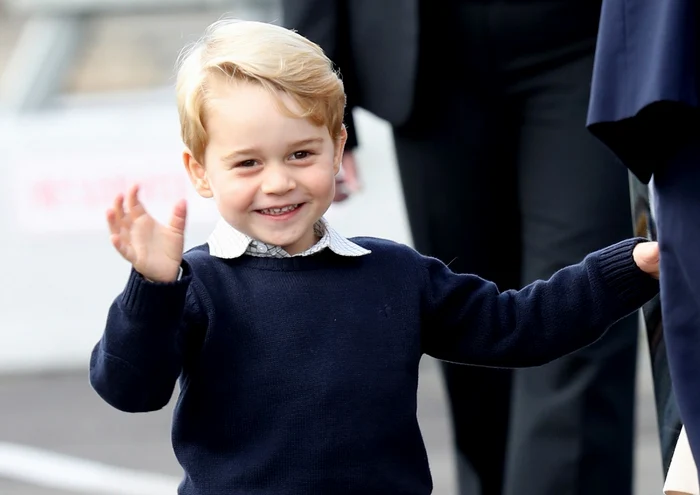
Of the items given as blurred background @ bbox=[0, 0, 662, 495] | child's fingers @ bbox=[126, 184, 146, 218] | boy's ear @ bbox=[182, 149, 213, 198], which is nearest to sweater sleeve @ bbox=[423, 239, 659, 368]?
boy's ear @ bbox=[182, 149, 213, 198]

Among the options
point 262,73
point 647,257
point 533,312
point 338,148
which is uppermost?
point 262,73

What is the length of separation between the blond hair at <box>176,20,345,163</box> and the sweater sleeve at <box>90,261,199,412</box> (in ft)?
0.87

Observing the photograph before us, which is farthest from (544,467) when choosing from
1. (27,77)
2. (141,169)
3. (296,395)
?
(27,77)

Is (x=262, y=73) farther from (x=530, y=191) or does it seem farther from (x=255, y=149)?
(x=530, y=191)

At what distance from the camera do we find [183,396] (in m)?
2.19

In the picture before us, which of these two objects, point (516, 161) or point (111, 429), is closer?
point (516, 161)

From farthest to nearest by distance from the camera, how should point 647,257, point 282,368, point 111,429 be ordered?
point 111,429, point 647,257, point 282,368

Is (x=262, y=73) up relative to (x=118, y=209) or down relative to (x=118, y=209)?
up

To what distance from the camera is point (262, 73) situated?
2174 millimetres

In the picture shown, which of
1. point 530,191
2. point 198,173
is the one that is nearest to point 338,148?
point 198,173

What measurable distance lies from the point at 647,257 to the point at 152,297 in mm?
744

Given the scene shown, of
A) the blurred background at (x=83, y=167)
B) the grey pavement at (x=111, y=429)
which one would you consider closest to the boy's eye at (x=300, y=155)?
the grey pavement at (x=111, y=429)

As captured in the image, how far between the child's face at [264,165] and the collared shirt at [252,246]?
18mm

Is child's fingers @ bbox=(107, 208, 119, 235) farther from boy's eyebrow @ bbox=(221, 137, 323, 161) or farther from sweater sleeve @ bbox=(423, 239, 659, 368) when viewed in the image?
sweater sleeve @ bbox=(423, 239, 659, 368)
